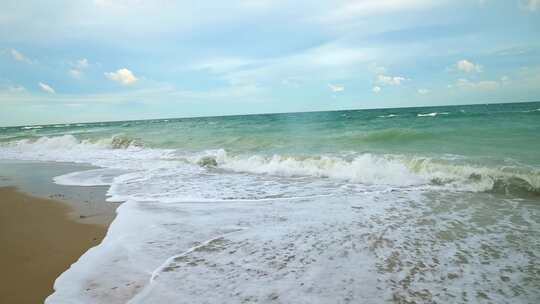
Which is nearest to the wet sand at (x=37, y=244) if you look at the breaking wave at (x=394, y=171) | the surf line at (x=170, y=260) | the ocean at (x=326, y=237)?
the ocean at (x=326, y=237)

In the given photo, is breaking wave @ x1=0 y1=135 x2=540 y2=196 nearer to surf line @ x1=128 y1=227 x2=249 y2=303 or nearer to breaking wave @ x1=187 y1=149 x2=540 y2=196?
breaking wave @ x1=187 y1=149 x2=540 y2=196

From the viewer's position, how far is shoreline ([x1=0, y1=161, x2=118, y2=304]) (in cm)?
347

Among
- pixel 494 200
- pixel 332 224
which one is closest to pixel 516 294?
pixel 332 224

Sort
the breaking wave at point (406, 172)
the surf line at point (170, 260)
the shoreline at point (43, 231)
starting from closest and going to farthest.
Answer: the surf line at point (170, 260) < the shoreline at point (43, 231) < the breaking wave at point (406, 172)

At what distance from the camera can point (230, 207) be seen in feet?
20.7

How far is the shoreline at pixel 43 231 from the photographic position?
347 cm

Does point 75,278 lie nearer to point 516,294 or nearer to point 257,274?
point 257,274

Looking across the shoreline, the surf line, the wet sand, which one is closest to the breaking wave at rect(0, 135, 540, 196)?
the shoreline

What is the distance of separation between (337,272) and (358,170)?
19.0 ft

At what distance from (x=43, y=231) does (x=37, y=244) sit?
2.33 ft

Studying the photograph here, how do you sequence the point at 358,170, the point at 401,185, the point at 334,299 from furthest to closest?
the point at 358,170 → the point at 401,185 → the point at 334,299

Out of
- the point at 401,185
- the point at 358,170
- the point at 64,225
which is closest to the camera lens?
the point at 64,225

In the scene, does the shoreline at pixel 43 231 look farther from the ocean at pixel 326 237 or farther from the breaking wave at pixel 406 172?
the breaking wave at pixel 406 172

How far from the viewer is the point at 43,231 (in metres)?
5.21
